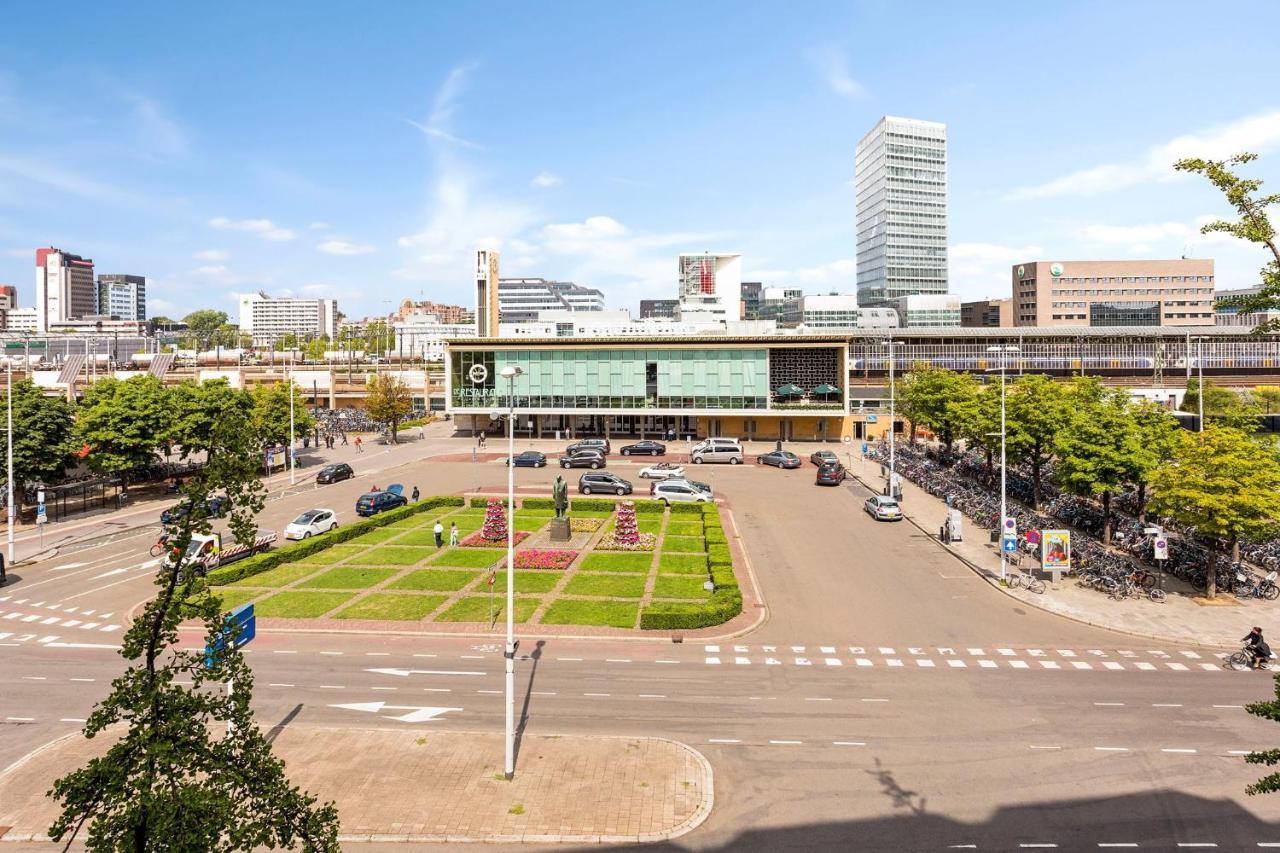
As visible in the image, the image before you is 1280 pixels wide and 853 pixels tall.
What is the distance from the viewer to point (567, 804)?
17.0 meters

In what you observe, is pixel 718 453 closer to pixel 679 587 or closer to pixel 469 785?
pixel 679 587

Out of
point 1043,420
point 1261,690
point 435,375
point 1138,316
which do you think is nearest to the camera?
point 1261,690

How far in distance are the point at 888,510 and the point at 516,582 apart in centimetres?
2492

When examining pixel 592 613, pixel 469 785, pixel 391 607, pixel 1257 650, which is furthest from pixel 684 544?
pixel 469 785

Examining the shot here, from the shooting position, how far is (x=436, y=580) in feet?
112

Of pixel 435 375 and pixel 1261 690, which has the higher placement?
pixel 435 375

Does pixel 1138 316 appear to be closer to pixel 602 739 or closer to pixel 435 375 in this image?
pixel 435 375

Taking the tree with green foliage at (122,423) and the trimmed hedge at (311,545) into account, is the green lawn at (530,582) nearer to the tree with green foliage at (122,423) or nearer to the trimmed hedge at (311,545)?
the trimmed hedge at (311,545)

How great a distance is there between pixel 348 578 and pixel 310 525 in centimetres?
926

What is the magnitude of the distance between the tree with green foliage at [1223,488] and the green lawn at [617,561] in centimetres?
2309

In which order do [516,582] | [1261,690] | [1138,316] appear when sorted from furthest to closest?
[1138,316] < [516,582] < [1261,690]

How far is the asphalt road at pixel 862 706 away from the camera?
653 inches

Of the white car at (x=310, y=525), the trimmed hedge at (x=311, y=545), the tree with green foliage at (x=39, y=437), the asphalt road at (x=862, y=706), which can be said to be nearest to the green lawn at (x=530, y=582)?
the asphalt road at (x=862, y=706)

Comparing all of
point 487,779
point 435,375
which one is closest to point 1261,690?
point 487,779
